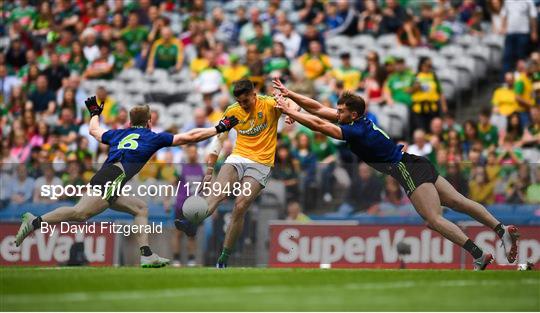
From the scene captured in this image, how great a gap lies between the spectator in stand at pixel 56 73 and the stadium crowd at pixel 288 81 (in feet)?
0.10

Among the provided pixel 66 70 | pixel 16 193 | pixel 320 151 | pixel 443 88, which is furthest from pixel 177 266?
pixel 66 70

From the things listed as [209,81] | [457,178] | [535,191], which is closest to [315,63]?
[209,81]

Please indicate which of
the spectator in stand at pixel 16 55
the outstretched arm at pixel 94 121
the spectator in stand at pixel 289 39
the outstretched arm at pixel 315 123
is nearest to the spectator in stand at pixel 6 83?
the spectator in stand at pixel 16 55

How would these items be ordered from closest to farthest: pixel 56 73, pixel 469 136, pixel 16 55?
1. pixel 469 136
2. pixel 56 73
3. pixel 16 55

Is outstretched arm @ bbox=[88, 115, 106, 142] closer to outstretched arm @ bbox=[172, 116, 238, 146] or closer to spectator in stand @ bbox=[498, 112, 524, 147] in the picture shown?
outstretched arm @ bbox=[172, 116, 238, 146]

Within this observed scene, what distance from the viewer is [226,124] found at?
15586 millimetres

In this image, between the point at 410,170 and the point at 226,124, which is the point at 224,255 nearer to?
the point at 226,124

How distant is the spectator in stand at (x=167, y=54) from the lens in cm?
2642

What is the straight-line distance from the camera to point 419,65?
76.3 feet

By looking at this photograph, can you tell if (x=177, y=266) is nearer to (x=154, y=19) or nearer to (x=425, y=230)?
→ (x=425, y=230)

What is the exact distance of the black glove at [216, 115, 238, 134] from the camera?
15.6 m
